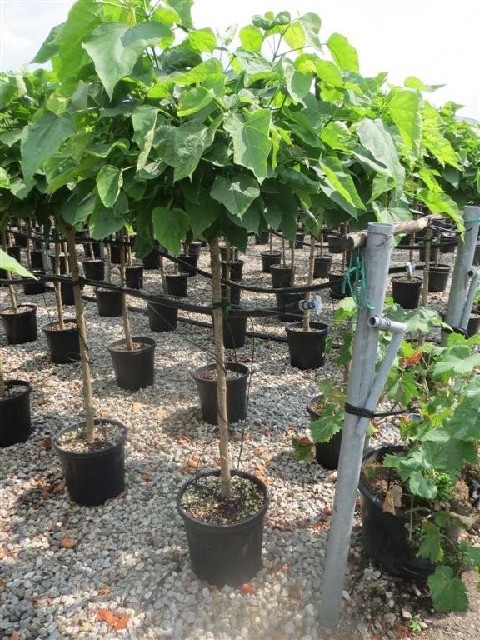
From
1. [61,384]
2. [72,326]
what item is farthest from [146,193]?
[72,326]

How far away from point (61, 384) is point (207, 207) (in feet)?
11.9

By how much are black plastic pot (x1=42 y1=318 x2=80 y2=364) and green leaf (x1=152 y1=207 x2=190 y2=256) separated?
3750 millimetres

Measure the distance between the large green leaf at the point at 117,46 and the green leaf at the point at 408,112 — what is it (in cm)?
63

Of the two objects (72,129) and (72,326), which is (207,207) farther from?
(72,326)

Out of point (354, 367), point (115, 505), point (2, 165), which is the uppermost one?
point (2, 165)

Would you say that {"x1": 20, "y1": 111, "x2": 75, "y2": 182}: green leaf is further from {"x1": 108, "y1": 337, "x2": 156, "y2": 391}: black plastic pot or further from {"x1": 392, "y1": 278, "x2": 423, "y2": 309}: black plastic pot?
{"x1": 392, "y1": 278, "x2": 423, "y2": 309}: black plastic pot

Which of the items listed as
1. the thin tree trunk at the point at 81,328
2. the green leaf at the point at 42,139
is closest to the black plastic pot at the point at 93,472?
the thin tree trunk at the point at 81,328

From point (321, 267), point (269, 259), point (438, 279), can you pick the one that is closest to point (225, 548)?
point (438, 279)

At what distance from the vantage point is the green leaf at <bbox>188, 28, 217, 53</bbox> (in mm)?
1418

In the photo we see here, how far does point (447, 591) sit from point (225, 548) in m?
0.94

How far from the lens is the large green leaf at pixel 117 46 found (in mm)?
1140

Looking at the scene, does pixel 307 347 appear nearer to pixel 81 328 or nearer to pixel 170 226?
pixel 81 328

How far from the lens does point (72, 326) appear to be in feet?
17.9

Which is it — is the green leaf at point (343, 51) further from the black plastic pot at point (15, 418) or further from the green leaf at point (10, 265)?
the black plastic pot at point (15, 418)
